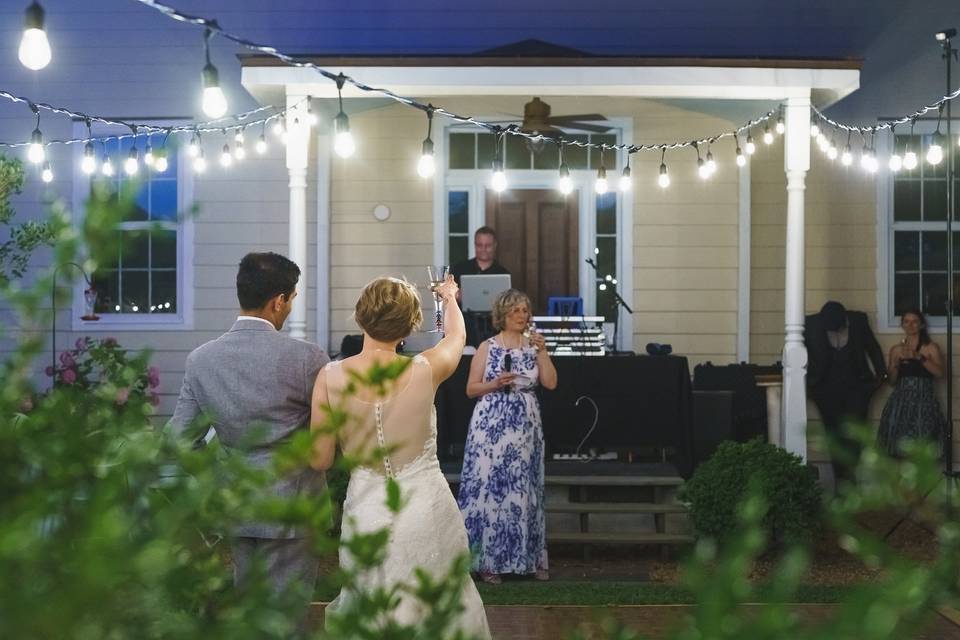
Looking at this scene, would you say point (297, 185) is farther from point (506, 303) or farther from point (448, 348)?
point (448, 348)

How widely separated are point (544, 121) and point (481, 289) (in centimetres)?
146

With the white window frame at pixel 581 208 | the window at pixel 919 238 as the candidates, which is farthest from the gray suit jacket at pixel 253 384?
the window at pixel 919 238

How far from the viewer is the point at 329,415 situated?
1.12 m

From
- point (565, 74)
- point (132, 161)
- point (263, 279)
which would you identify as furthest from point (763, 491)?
point (263, 279)

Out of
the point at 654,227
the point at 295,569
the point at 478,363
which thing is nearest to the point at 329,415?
the point at 295,569

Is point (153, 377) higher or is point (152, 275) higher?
point (152, 275)

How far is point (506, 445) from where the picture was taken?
728 centimetres

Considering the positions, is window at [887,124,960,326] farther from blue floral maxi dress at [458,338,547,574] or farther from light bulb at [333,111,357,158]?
light bulb at [333,111,357,158]

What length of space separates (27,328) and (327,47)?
10526mm

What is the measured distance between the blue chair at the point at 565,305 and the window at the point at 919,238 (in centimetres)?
295

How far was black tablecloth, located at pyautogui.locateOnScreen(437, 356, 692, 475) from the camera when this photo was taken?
30.0ft

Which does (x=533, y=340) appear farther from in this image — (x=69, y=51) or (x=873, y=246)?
(x=69, y=51)

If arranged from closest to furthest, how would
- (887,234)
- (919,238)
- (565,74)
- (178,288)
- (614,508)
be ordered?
(614,508)
(565,74)
(178,288)
(887,234)
(919,238)

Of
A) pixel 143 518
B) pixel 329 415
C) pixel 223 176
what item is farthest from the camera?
pixel 223 176
